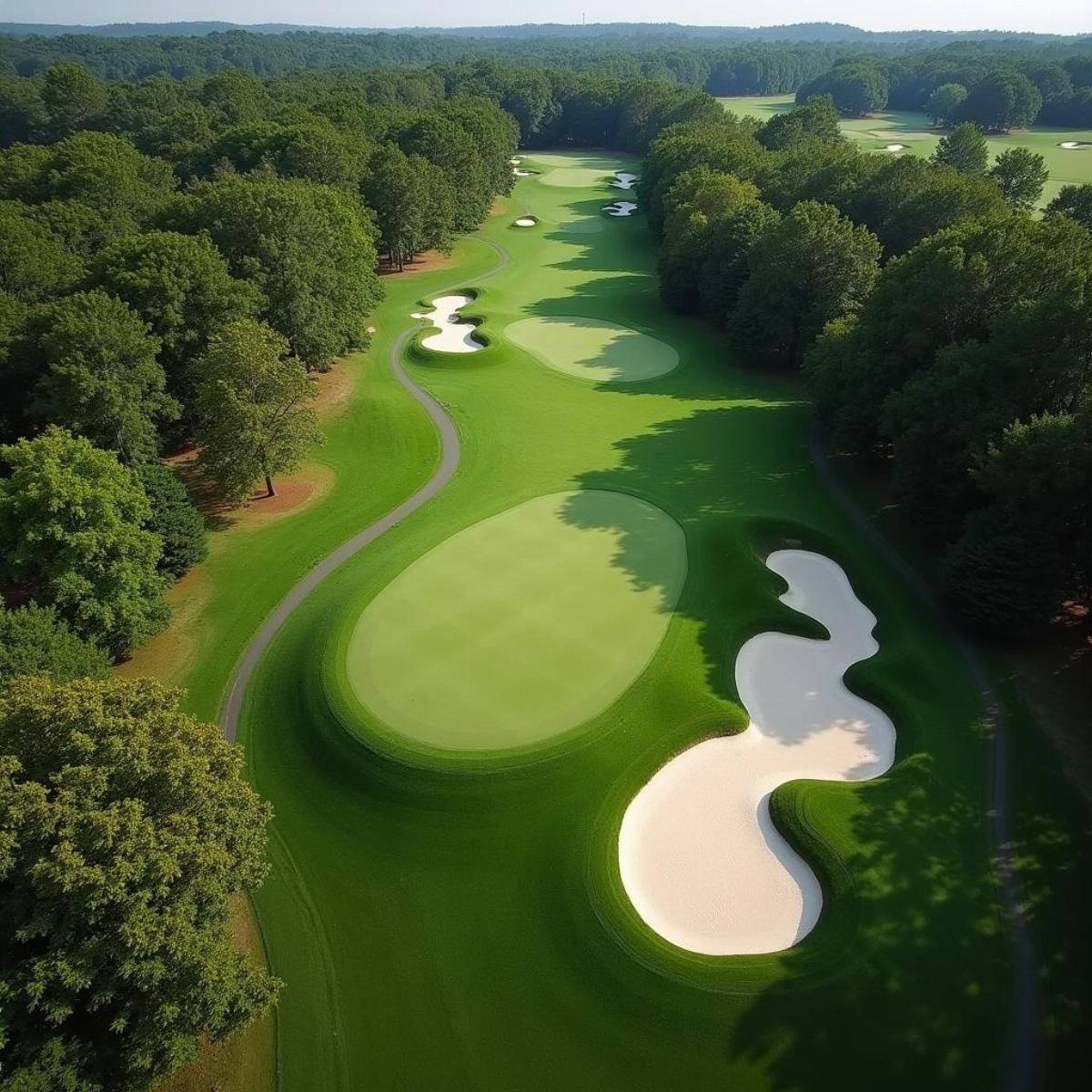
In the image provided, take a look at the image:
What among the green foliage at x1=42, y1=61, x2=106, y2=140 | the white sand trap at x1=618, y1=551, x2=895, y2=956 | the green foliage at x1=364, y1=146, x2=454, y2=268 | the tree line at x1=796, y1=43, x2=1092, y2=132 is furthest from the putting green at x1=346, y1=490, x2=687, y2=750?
the tree line at x1=796, y1=43, x2=1092, y2=132

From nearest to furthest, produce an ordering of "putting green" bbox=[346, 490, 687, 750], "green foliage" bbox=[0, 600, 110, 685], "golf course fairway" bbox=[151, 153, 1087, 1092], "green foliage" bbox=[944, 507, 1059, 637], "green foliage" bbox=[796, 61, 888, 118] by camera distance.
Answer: "golf course fairway" bbox=[151, 153, 1087, 1092] → "green foliage" bbox=[0, 600, 110, 685] → "putting green" bbox=[346, 490, 687, 750] → "green foliage" bbox=[944, 507, 1059, 637] → "green foliage" bbox=[796, 61, 888, 118]

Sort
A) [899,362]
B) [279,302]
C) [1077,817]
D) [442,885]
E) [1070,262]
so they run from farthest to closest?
[279,302] < [899,362] < [1070,262] < [1077,817] < [442,885]

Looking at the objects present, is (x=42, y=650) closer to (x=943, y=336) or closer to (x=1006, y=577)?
(x=1006, y=577)

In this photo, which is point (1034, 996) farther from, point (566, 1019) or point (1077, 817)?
point (566, 1019)

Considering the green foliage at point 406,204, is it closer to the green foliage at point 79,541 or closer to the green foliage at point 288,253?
the green foliage at point 288,253

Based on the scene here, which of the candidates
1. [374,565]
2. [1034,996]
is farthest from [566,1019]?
[374,565]

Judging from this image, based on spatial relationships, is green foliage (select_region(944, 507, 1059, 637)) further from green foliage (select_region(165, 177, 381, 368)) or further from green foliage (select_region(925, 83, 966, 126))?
green foliage (select_region(925, 83, 966, 126))

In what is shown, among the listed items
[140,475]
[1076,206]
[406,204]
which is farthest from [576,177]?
[140,475]
